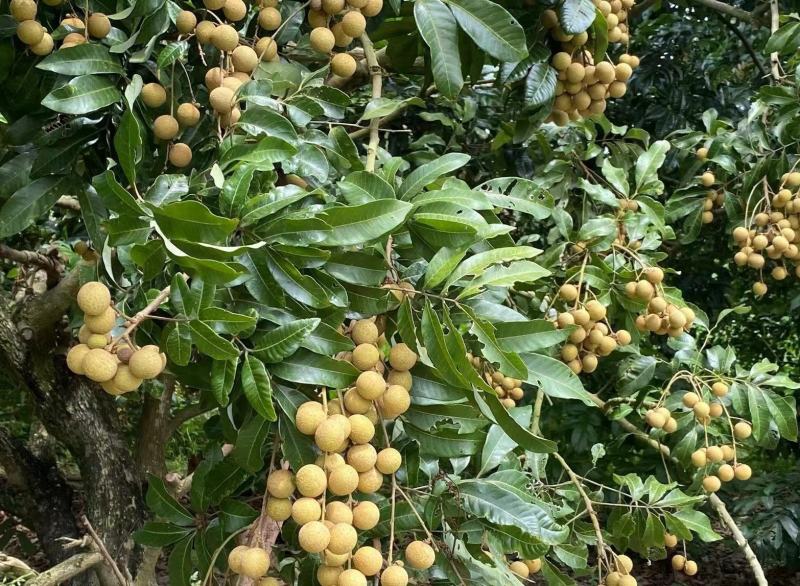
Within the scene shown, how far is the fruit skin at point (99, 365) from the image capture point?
662 mm

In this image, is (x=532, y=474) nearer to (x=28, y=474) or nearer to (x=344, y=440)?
(x=344, y=440)

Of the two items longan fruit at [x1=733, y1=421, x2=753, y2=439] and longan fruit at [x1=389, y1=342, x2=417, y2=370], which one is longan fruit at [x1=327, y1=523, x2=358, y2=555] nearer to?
longan fruit at [x1=389, y1=342, x2=417, y2=370]

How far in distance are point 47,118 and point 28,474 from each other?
147 centimetres

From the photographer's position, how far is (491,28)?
1.07 metres

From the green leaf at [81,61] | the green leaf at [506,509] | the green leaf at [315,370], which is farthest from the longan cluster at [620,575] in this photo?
the green leaf at [81,61]

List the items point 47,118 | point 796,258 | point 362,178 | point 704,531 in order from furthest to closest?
point 796,258 < point 704,531 < point 47,118 < point 362,178

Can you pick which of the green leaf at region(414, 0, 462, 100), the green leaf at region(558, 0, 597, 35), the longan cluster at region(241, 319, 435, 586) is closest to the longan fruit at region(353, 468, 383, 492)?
the longan cluster at region(241, 319, 435, 586)

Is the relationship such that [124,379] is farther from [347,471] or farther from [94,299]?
[347,471]

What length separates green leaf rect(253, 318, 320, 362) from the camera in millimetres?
714

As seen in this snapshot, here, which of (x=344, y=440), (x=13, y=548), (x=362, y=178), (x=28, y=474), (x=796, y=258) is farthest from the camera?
(x=13, y=548)

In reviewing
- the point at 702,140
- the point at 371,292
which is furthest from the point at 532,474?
the point at 702,140

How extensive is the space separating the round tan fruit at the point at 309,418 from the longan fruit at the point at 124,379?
0.16 meters

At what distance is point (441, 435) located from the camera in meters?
0.90

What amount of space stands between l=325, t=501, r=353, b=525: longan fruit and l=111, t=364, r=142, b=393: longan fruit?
0.75 feet
